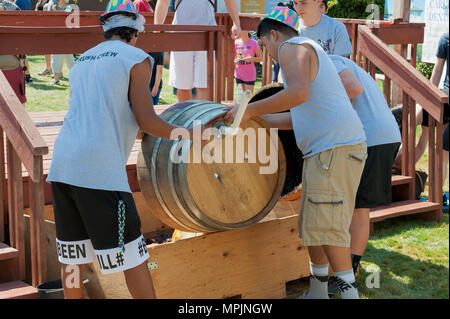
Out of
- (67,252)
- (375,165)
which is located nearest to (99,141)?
(67,252)

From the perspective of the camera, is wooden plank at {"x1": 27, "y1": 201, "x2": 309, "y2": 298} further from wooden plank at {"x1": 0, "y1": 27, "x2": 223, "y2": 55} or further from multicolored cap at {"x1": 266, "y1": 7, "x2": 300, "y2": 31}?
wooden plank at {"x1": 0, "y1": 27, "x2": 223, "y2": 55}

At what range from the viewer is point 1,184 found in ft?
14.8

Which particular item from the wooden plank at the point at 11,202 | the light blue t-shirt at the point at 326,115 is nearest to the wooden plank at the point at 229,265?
the wooden plank at the point at 11,202

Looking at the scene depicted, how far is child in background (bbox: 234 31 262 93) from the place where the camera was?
10586 mm

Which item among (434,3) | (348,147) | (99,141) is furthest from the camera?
(434,3)

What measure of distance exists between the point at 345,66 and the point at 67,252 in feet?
6.50

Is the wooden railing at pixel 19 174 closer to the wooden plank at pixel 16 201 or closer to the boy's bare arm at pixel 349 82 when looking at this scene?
the wooden plank at pixel 16 201

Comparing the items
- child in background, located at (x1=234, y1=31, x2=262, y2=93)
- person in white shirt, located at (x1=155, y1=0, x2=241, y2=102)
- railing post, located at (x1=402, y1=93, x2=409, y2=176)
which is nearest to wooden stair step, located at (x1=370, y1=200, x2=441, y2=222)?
railing post, located at (x1=402, y1=93, x2=409, y2=176)

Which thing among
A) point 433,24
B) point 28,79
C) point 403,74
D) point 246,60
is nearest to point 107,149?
point 403,74

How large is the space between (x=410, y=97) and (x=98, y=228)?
4127 millimetres

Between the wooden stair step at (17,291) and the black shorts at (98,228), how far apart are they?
79cm

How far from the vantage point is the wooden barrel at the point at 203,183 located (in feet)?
12.8

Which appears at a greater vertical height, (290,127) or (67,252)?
(290,127)
